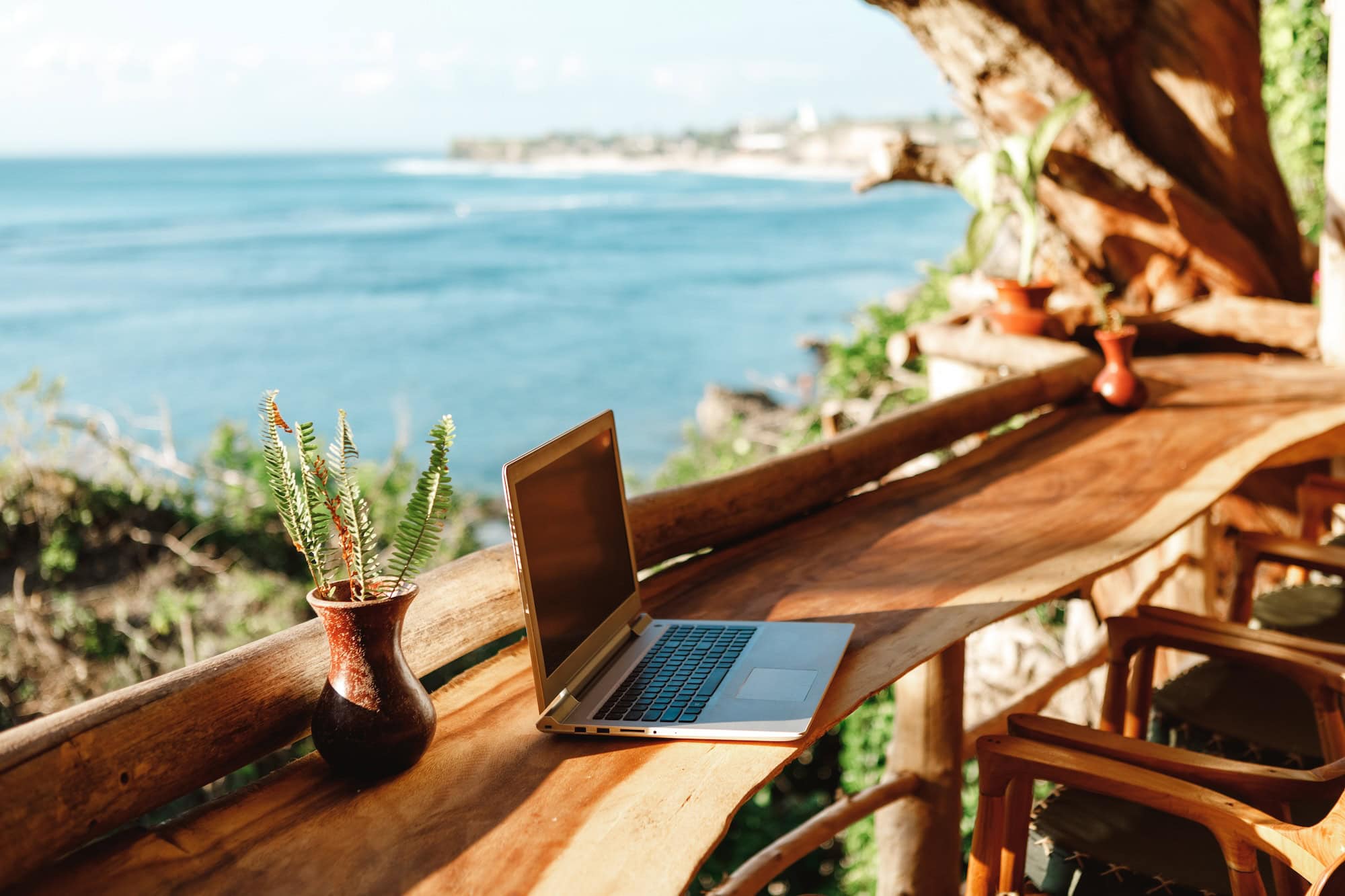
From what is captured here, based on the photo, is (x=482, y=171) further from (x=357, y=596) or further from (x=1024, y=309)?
(x=357, y=596)

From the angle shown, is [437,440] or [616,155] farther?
[616,155]

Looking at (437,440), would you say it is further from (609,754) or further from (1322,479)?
(1322,479)

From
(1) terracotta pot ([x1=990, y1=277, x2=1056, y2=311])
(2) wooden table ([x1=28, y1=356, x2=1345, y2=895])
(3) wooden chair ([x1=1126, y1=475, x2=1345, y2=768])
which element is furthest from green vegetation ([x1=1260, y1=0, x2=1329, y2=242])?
(2) wooden table ([x1=28, y1=356, x2=1345, y2=895])

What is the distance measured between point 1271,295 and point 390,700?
151 inches

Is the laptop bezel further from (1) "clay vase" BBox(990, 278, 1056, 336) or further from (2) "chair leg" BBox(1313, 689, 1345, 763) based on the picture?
(1) "clay vase" BBox(990, 278, 1056, 336)

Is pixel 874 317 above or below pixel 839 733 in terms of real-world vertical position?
above

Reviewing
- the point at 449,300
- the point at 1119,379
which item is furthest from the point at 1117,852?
the point at 449,300

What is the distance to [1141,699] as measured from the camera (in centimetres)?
196

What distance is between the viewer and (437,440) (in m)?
1.23

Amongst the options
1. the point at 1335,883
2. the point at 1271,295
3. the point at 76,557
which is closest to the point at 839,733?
the point at 1271,295

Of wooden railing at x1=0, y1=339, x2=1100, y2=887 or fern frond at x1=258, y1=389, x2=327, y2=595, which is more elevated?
fern frond at x1=258, y1=389, x2=327, y2=595

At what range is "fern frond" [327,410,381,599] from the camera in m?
1.21

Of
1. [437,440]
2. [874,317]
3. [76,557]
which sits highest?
[437,440]

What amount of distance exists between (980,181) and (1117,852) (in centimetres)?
268
